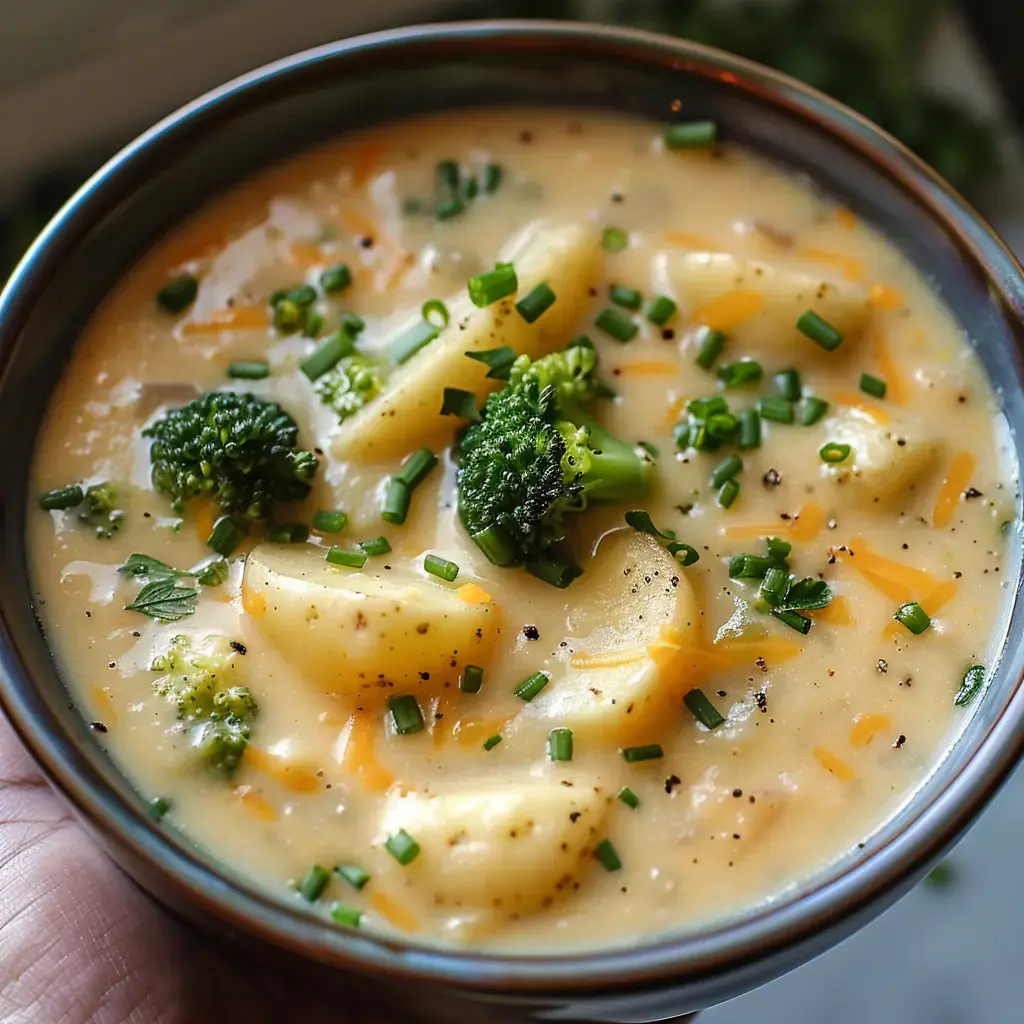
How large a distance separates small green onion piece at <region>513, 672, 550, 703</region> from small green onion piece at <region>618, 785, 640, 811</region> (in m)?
0.20

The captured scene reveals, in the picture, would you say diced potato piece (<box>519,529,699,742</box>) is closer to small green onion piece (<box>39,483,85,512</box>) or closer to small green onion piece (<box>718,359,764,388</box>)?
small green onion piece (<box>718,359,764,388</box>)

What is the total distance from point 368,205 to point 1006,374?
1.23 metres

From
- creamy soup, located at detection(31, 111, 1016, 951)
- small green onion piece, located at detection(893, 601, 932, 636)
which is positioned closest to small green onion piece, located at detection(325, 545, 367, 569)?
creamy soup, located at detection(31, 111, 1016, 951)

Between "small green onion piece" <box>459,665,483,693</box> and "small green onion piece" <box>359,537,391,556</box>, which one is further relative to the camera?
"small green onion piece" <box>359,537,391,556</box>

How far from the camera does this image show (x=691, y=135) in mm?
2514

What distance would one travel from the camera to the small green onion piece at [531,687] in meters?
1.98

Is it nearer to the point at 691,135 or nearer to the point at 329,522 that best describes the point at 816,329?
the point at 691,135

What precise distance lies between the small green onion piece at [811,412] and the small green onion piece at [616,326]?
33cm

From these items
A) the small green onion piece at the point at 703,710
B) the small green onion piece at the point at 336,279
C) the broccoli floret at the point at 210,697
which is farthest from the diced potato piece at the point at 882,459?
the broccoli floret at the point at 210,697

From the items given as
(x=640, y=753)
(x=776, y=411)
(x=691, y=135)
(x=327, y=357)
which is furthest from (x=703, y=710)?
(x=691, y=135)

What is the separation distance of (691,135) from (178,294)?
3.38 feet

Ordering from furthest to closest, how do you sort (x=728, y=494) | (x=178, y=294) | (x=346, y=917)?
(x=178, y=294) < (x=728, y=494) < (x=346, y=917)

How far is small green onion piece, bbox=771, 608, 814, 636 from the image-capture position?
6.75 feet

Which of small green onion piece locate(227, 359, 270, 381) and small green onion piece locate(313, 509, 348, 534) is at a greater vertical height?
small green onion piece locate(227, 359, 270, 381)
